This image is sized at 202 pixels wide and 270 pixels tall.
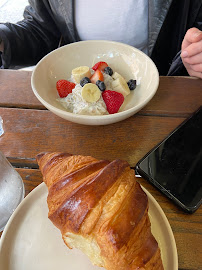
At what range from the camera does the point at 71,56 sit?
1.06m

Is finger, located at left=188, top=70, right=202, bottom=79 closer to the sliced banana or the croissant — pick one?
the sliced banana

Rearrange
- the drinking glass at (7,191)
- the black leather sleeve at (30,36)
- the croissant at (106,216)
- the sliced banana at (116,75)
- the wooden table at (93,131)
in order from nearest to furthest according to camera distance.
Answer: the croissant at (106,216), the drinking glass at (7,191), the wooden table at (93,131), the sliced banana at (116,75), the black leather sleeve at (30,36)

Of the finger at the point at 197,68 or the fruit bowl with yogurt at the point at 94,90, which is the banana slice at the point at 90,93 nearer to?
the fruit bowl with yogurt at the point at 94,90

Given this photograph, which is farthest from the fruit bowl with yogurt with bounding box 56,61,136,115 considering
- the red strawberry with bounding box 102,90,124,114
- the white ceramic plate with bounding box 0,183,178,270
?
the white ceramic plate with bounding box 0,183,178,270

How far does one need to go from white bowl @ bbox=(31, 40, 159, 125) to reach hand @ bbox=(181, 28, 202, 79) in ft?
0.54

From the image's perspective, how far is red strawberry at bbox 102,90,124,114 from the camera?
2.92 feet

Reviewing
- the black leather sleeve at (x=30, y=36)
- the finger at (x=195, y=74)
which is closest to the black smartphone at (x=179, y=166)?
the finger at (x=195, y=74)

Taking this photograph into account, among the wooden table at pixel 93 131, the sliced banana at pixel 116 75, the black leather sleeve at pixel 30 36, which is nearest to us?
the wooden table at pixel 93 131

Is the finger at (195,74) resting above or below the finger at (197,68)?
below

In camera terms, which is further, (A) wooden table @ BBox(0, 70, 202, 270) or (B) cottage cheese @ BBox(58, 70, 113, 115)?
(B) cottage cheese @ BBox(58, 70, 113, 115)

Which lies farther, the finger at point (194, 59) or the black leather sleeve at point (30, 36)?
the black leather sleeve at point (30, 36)

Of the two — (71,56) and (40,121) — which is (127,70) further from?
(40,121)

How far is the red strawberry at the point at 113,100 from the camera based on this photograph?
0.89 metres

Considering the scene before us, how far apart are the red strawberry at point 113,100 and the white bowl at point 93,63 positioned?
0.03 metres
